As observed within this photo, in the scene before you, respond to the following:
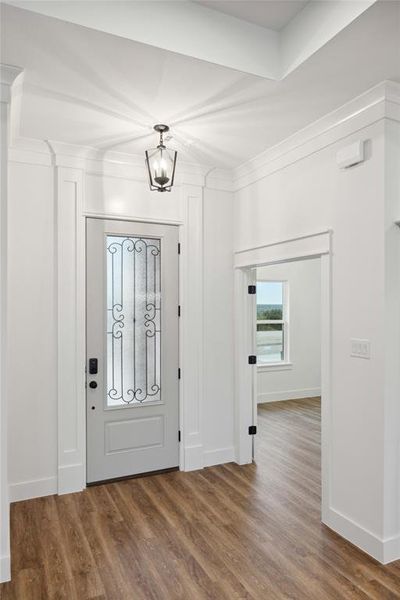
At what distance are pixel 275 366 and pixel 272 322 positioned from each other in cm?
75

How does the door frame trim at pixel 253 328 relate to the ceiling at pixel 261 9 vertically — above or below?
below

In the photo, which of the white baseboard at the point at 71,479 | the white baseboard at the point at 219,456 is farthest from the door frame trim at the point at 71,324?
the white baseboard at the point at 219,456

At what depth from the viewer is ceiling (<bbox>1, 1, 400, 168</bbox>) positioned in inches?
82.0

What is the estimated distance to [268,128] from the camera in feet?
10.3

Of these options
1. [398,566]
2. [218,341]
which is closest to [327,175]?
[218,341]

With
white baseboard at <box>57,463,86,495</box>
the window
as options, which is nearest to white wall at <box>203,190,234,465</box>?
white baseboard at <box>57,463,86,495</box>

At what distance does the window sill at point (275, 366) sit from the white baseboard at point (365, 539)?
381 centimetres

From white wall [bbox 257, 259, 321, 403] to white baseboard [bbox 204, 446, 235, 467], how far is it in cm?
269

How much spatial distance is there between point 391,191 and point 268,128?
3.71 ft

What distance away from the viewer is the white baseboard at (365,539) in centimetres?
247

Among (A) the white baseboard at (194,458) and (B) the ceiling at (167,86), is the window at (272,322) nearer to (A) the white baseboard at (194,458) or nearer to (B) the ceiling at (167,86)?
(A) the white baseboard at (194,458)

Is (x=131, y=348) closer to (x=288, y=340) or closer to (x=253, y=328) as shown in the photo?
(x=253, y=328)

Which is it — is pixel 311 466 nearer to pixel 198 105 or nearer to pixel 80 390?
pixel 80 390

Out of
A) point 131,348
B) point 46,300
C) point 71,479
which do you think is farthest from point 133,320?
point 71,479
